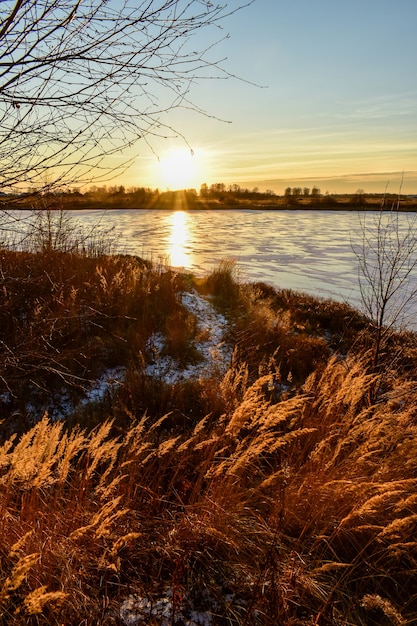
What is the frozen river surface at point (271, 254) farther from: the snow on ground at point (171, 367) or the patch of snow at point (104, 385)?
the patch of snow at point (104, 385)

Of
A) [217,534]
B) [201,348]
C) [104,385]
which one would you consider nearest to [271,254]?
[201,348]

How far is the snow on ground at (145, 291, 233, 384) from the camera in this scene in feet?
19.7

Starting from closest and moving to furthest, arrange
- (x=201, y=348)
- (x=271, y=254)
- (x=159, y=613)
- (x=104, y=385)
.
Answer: (x=159, y=613) → (x=104, y=385) → (x=201, y=348) → (x=271, y=254)

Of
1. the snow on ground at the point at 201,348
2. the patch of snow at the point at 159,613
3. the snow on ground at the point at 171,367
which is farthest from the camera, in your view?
the snow on ground at the point at 201,348

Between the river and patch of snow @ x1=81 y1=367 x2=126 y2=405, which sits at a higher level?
the river

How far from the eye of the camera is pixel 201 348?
690 centimetres

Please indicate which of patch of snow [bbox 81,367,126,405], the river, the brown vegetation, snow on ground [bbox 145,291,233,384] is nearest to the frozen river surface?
the river

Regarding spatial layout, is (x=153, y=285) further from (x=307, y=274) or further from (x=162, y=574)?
(x=307, y=274)

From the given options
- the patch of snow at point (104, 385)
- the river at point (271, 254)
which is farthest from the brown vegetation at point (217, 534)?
the river at point (271, 254)

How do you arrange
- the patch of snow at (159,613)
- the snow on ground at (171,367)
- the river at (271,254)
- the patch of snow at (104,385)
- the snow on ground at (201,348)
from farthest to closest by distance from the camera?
the river at (271,254) → the snow on ground at (201,348) → the patch of snow at (104,385) → the snow on ground at (171,367) → the patch of snow at (159,613)

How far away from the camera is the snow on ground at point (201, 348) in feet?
19.7

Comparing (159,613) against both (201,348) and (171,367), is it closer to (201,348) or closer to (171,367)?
(171,367)

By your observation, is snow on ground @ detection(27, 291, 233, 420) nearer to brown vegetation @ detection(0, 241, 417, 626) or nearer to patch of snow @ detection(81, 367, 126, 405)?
patch of snow @ detection(81, 367, 126, 405)

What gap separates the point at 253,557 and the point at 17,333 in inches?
184
